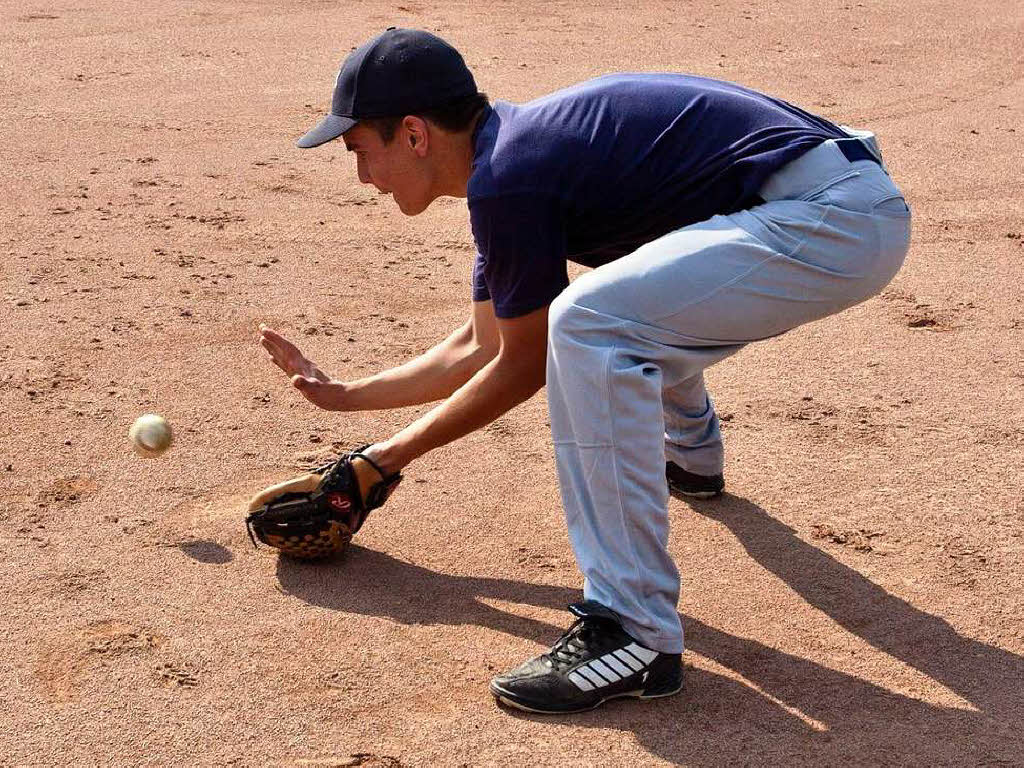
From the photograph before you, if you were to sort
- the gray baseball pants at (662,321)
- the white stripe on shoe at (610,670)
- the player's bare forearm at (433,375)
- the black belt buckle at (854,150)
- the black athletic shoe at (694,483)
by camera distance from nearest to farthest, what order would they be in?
1. the gray baseball pants at (662,321)
2. the white stripe on shoe at (610,670)
3. the black belt buckle at (854,150)
4. the player's bare forearm at (433,375)
5. the black athletic shoe at (694,483)

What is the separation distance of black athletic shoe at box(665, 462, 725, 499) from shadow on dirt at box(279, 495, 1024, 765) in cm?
18

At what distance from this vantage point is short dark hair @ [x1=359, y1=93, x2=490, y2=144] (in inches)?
126

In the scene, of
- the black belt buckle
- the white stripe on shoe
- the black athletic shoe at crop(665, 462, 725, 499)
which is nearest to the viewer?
the white stripe on shoe

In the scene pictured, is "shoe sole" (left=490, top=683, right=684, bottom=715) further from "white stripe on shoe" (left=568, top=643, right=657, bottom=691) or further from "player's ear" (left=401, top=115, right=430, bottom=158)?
"player's ear" (left=401, top=115, right=430, bottom=158)

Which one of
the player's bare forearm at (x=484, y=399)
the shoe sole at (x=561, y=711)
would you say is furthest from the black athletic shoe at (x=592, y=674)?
the player's bare forearm at (x=484, y=399)

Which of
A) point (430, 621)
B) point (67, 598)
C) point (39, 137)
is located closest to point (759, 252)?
point (430, 621)

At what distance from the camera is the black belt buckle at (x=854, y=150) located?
326 centimetres

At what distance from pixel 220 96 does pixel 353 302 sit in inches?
130

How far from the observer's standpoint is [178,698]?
3.22 meters

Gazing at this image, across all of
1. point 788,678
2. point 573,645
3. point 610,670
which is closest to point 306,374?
point 573,645

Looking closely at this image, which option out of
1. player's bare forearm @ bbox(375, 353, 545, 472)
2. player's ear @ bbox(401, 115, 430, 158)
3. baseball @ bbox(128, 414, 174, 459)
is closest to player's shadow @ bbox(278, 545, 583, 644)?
player's bare forearm @ bbox(375, 353, 545, 472)

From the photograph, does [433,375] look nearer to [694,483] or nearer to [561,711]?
[694,483]

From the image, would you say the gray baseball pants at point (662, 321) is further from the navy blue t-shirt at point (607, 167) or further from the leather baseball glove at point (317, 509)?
the leather baseball glove at point (317, 509)

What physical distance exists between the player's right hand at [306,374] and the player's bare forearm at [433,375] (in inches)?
4.8
